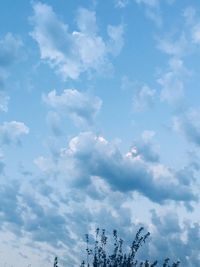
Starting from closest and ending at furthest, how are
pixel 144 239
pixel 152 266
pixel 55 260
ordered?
pixel 55 260
pixel 144 239
pixel 152 266

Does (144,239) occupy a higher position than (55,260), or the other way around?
(144,239)

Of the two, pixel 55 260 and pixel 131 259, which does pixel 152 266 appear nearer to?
pixel 131 259

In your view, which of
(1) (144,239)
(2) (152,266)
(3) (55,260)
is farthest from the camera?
(2) (152,266)

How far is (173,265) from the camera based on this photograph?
45.2 metres

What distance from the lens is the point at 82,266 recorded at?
4494 centimetres

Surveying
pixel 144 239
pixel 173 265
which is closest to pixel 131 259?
pixel 144 239

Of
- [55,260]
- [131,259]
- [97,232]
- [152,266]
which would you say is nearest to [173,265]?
[152,266]

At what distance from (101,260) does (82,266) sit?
2521 millimetres

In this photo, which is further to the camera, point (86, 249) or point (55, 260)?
point (86, 249)

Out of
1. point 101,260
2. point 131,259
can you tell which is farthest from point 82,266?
point 131,259

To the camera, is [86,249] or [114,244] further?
[114,244]

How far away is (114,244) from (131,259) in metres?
3.77

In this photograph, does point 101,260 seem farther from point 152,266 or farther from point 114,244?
point 152,266

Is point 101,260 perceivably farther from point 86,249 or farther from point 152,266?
point 152,266
